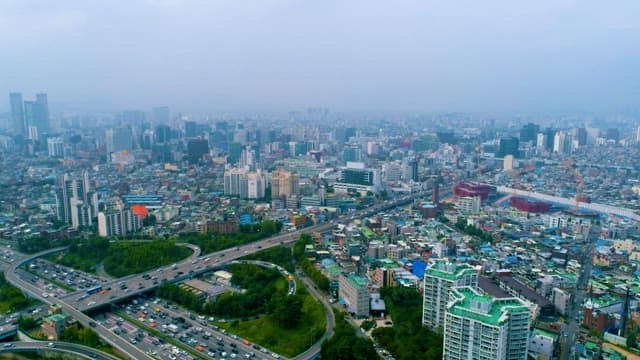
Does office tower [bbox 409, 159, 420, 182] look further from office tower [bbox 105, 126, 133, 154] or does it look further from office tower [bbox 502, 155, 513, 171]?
office tower [bbox 105, 126, 133, 154]

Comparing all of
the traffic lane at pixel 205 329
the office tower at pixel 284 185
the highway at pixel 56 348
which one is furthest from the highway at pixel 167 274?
the office tower at pixel 284 185

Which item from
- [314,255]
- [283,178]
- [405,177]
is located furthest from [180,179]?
[314,255]

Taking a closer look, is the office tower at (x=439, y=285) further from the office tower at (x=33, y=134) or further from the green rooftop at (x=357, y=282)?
the office tower at (x=33, y=134)

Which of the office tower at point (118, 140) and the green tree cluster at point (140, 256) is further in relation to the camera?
the office tower at point (118, 140)

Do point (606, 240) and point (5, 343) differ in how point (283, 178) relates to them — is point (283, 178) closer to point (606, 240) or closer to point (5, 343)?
point (606, 240)

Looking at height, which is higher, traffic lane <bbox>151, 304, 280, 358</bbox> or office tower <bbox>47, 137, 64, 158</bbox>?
office tower <bbox>47, 137, 64, 158</bbox>

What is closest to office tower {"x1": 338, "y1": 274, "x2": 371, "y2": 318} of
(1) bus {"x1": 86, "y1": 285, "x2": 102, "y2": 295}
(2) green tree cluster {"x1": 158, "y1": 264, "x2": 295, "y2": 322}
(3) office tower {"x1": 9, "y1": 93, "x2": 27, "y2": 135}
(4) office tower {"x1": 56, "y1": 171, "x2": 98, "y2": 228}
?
(2) green tree cluster {"x1": 158, "y1": 264, "x2": 295, "y2": 322}
